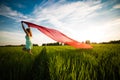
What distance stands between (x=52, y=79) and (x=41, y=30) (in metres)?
2.79

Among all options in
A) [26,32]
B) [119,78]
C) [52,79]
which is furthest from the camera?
[26,32]

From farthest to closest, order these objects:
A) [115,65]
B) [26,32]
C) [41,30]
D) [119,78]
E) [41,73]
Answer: [26,32]
[41,30]
[115,65]
[41,73]
[119,78]

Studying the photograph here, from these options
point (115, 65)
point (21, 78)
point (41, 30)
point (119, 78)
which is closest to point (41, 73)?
point (21, 78)

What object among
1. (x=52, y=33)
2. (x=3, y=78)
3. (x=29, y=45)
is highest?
(x=52, y=33)

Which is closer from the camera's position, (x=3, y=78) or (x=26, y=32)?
(x=3, y=78)

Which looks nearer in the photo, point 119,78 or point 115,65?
point 119,78

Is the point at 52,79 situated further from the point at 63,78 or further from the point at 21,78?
the point at 21,78

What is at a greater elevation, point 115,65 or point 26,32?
point 26,32

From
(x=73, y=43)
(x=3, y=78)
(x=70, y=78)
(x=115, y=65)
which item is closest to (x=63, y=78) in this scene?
(x=70, y=78)

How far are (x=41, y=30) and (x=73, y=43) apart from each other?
3.65 ft

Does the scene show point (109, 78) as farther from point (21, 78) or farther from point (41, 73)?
Answer: point (21, 78)

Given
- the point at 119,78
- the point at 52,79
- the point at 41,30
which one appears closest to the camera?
the point at 52,79

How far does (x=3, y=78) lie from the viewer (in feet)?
4.68

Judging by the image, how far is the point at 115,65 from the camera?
1.66m
